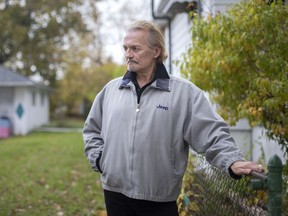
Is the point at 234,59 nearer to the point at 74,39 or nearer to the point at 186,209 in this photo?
the point at 186,209

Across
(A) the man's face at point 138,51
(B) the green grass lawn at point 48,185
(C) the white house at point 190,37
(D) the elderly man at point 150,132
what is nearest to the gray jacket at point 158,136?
(D) the elderly man at point 150,132

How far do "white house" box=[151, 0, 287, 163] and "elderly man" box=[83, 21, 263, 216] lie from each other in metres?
2.22

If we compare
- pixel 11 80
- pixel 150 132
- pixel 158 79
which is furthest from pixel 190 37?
pixel 11 80

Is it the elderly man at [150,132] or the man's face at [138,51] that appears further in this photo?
the man's face at [138,51]

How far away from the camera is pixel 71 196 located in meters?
7.31

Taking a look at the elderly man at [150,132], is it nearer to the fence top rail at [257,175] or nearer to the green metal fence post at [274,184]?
the fence top rail at [257,175]

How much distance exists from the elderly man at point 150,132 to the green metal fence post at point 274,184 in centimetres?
41

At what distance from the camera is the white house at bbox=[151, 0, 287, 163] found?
626 centimetres

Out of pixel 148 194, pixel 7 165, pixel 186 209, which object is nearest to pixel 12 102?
pixel 7 165

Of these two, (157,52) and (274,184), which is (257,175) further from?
(157,52)

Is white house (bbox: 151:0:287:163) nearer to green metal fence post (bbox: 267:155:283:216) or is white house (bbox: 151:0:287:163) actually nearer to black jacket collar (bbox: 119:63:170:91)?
black jacket collar (bbox: 119:63:170:91)

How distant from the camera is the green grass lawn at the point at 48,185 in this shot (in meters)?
6.48

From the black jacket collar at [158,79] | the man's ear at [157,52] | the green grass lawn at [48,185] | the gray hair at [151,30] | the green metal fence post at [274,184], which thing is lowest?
the green grass lawn at [48,185]

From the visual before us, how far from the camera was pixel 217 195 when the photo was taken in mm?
3609
